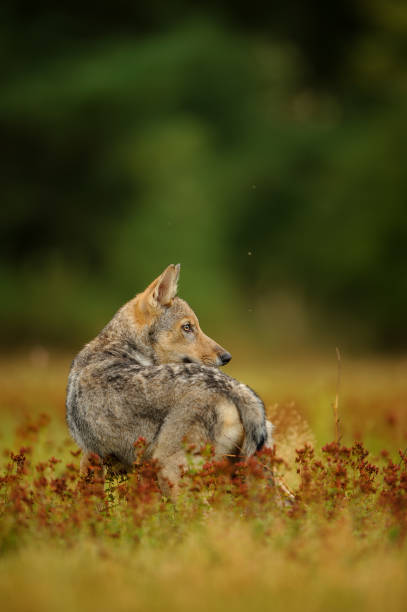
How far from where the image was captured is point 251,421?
443 centimetres

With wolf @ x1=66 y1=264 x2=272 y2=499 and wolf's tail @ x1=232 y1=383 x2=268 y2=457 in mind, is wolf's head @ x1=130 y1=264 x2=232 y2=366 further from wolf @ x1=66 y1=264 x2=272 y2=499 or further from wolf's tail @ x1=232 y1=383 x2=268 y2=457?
wolf's tail @ x1=232 y1=383 x2=268 y2=457

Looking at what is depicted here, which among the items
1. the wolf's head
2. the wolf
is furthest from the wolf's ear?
the wolf

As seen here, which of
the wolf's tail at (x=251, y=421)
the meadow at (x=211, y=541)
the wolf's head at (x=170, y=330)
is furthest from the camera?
the wolf's head at (x=170, y=330)

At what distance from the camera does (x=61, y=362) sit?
1543 centimetres

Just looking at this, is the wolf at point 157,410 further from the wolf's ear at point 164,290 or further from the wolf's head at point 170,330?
the wolf's ear at point 164,290

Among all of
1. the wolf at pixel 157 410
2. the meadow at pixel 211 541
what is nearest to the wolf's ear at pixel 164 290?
the wolf at pixel 157 410

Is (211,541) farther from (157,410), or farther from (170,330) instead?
(170,330)

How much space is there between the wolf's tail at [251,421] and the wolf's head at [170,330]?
1.21m

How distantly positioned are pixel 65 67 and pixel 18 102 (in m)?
1.50

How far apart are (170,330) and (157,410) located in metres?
1.25

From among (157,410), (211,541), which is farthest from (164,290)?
(211,541)

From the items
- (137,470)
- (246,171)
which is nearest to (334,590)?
(137,470)

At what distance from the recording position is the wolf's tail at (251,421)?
443 cm

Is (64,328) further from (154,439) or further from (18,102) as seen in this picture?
(154,439)
